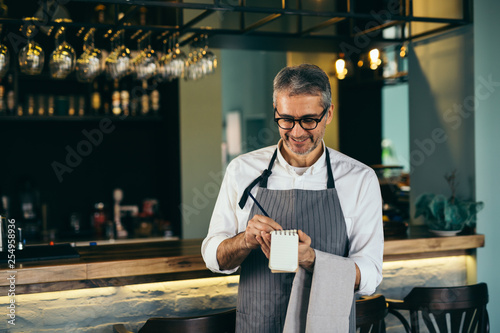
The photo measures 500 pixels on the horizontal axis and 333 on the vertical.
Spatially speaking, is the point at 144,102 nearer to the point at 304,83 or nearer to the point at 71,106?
the point at 71,106

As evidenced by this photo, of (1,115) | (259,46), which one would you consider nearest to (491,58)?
(259,46)

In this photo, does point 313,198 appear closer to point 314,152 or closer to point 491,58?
point 314,152

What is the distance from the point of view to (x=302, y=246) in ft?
5.46

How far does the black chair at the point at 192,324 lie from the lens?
2.05 meters

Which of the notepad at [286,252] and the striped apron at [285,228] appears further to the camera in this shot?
the striped apron at [285,228]

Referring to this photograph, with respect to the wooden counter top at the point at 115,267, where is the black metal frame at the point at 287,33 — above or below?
above

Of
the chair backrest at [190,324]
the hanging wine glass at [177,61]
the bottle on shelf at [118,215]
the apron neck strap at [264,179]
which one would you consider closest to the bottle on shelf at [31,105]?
the bottle on shelf at [118,215]

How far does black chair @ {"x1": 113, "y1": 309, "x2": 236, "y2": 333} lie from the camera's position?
6.72 feet

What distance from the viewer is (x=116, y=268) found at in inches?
102

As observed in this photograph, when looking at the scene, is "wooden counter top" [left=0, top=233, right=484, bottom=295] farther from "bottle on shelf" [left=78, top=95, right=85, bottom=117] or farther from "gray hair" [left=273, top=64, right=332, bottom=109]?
"bottle on shelf" [left=78, top=95, right=85, bottom=117]

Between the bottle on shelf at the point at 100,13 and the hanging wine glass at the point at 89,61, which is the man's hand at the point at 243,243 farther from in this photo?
the bottle on shelf at the point at 100,13

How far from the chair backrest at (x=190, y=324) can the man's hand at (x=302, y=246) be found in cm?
53

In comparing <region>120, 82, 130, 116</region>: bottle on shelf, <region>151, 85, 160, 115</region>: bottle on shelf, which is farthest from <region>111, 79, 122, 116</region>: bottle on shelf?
<region>151, 85, 160, 115</region>: bottle on shelf

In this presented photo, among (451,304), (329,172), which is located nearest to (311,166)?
(329,172)
